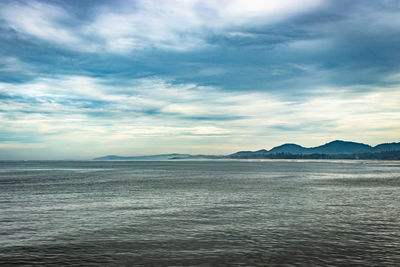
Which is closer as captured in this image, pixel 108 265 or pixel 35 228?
pixel 108 265

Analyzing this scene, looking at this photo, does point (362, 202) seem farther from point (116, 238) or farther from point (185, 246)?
point (116, 238)

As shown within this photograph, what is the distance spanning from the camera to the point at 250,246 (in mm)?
20562

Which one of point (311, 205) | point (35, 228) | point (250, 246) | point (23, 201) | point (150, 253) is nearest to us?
point (150, 253)

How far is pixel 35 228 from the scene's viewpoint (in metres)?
25.8

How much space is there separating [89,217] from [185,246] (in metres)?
13.7

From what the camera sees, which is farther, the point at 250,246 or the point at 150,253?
the point at 250,246

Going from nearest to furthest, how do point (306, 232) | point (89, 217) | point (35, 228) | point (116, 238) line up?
point (116, 238)
point (306, 232)
point (35, 228)
point (89, 217)

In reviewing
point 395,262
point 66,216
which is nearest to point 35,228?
point 66,216

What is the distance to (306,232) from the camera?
2416 cm

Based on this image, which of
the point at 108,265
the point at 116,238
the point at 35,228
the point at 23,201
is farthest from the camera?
the point at 23,201

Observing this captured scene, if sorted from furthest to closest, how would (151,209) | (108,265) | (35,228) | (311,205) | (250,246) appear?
(311,205), (151,209), (35,228), (250,246), (108,265)

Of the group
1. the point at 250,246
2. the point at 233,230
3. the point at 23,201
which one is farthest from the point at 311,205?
the point at 23,201

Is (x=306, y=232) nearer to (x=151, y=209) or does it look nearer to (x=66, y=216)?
(x=151, y=209)

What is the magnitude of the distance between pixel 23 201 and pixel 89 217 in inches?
670
